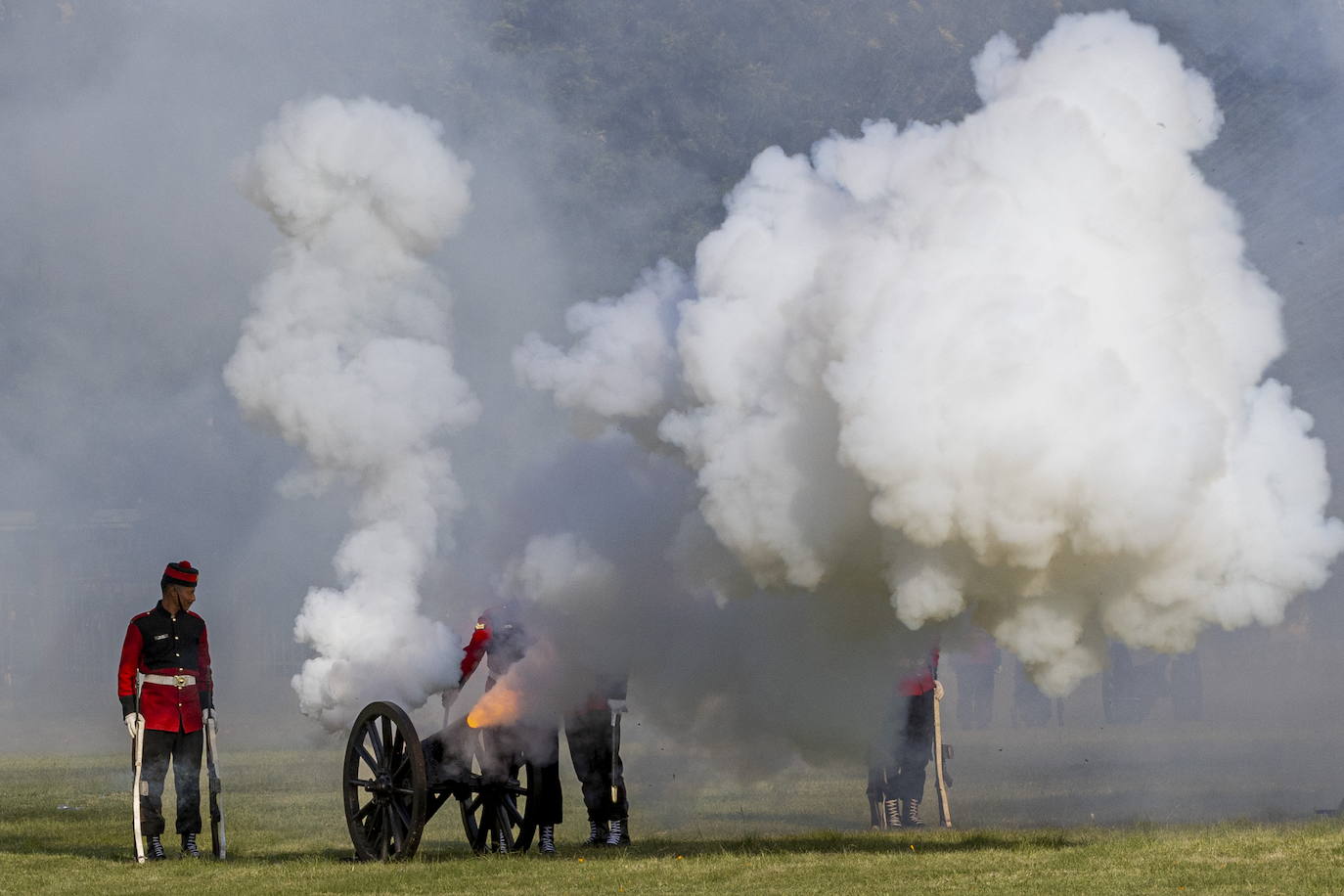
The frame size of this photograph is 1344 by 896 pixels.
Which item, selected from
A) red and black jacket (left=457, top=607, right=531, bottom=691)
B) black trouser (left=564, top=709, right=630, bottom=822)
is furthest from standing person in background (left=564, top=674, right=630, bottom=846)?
red and black jacket (left=457, top=607, right=531, bottom=691)

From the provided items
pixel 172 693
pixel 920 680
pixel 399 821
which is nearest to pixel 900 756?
pixel 920 680

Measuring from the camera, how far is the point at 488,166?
71688 millimetres

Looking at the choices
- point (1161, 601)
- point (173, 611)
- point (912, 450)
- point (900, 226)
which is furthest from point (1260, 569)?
point (173, 611)

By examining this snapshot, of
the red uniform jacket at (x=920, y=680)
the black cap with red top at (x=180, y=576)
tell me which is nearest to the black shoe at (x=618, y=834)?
the red uniform jacket at (x=920, y=680)

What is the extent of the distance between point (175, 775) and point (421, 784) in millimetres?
2221

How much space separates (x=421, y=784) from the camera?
11.2 m

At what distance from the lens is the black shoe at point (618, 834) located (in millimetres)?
12039

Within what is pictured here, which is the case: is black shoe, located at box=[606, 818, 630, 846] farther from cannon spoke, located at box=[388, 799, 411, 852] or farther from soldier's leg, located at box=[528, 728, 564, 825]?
cannon spoke, located at box=[388, 799, 411, 852]

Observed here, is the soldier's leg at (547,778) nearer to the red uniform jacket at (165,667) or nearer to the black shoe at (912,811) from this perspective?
the red uniform jacket at (165,667)

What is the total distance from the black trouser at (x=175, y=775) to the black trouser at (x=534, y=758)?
6.80ft

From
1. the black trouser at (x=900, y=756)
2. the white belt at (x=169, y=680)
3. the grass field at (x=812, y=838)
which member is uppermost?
the white belt at (x=169, y=680)

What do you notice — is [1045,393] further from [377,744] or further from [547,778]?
[377,744]

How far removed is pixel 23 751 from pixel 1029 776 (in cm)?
1628

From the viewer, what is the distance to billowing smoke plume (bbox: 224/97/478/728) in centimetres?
1508
